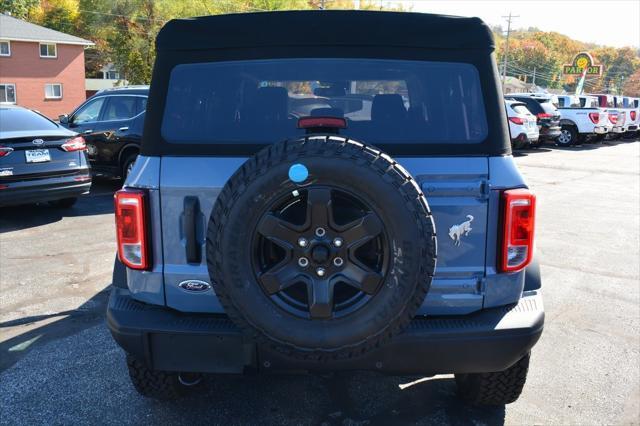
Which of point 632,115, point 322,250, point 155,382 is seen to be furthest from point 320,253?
point 632,115

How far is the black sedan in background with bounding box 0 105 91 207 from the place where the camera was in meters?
7.43

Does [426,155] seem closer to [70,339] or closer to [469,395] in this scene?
[469,395]

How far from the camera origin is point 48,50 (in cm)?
4269

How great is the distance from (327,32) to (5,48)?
43748 millimetres

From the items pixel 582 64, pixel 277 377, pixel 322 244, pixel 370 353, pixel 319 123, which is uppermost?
pixel 582 64

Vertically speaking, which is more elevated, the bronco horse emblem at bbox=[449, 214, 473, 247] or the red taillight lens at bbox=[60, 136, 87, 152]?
the bronco horse emblem at bbox=[449, 214, 473, 247]

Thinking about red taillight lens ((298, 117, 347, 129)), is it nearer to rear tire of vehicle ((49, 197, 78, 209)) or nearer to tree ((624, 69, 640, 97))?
rear tire of vehicle ((49, 197, 78, 209))

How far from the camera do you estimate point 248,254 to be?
95.8 inches

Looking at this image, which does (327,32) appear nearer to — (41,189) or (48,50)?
(41,189)

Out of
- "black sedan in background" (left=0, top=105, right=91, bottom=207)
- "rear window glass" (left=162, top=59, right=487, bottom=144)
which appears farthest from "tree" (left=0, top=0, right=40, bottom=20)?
"rear window glass" (left=162, top=59, right=487, bottom=144)

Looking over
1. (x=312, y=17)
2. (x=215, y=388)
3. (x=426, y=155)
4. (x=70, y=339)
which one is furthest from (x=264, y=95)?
(x=70, y=339)

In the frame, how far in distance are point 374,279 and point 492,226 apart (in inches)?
27.8

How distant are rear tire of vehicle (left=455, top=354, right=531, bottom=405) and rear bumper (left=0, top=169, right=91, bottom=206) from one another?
20.5 ft

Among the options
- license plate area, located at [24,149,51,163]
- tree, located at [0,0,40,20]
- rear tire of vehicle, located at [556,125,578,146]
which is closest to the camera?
license plate area, located at [24,149,51,163]
